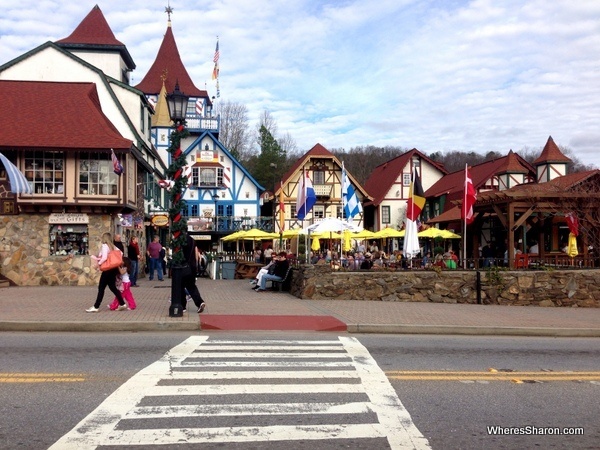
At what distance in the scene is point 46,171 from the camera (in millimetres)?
20781

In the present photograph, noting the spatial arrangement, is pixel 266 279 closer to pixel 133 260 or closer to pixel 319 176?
pixel 133 260

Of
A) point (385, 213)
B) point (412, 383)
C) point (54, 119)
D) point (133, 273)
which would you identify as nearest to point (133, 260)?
point (133, 273)

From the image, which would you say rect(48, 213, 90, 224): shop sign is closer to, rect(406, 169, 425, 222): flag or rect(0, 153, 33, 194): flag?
rect(0, 153, 33, 194): flag

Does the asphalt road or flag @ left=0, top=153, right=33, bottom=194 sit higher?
flag @ left=0, top=153, right=33, bottom=194

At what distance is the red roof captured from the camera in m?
20.3

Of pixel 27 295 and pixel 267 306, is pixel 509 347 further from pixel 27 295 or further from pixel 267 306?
pixel 27 295

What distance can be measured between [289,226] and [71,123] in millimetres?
Result: 29915

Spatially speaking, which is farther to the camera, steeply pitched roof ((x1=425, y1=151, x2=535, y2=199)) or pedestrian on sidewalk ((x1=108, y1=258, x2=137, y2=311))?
steeply pitched roof ((x1=425, y1=151, x2=535, y2=199))

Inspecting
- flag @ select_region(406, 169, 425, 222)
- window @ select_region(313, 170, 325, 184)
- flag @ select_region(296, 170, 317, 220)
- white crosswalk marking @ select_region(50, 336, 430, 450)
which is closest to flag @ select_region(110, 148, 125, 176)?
flag @ select_region(296, 170, 317, 220)

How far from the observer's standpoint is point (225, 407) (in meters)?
5.98

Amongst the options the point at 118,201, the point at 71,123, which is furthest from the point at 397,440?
→ the point at 71,123

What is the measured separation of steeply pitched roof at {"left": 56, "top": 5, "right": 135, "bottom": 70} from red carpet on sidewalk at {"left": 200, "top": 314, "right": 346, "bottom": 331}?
24831mm

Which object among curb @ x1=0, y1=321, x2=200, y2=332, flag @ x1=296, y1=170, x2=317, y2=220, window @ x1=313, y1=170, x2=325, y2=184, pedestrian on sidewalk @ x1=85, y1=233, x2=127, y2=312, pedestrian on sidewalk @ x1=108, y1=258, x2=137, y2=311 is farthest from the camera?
window @ x1=313, y1=170, x2=325, y2=184

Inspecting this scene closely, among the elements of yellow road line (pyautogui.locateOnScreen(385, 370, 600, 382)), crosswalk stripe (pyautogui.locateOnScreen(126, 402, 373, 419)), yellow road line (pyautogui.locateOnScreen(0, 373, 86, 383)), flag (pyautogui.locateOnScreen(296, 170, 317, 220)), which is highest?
flag (pyautogui.locateOnScreen(296, 170, 317, 220))
